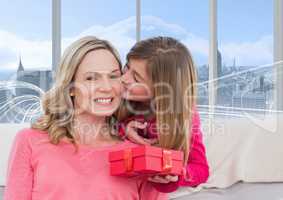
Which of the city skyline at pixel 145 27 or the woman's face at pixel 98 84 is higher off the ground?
the city skyline at pixel 145 27

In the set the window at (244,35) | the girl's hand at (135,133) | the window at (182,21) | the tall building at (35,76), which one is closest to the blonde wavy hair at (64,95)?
the girl's hand at (135,133)

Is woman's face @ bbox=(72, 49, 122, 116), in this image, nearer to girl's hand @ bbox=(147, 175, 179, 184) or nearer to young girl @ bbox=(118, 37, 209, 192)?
young girl @ bbox=(118, 37, 209, 192)

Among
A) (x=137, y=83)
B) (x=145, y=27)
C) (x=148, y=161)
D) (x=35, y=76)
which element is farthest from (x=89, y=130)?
(x=145, y=27)

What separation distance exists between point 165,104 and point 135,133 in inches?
4.9

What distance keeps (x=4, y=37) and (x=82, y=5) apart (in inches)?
29.5

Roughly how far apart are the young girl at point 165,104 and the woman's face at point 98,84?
37 millimetres

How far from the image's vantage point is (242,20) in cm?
414

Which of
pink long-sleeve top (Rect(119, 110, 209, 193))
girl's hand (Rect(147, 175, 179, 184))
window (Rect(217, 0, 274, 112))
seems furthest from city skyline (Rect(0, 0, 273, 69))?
girl's hand (Rect(147, 175, 179, 184))

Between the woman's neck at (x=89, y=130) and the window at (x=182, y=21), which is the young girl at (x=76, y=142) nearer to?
the woman's neck at (x=89, y=130)

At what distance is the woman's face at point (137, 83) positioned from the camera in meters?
1.11

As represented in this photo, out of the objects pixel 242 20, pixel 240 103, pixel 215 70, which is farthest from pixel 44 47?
pixel 240 103

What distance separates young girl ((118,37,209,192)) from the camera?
1.05 metres

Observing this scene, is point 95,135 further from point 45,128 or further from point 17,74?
point 17,74

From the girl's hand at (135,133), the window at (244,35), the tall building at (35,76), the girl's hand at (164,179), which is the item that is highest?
the window at (244,35)
